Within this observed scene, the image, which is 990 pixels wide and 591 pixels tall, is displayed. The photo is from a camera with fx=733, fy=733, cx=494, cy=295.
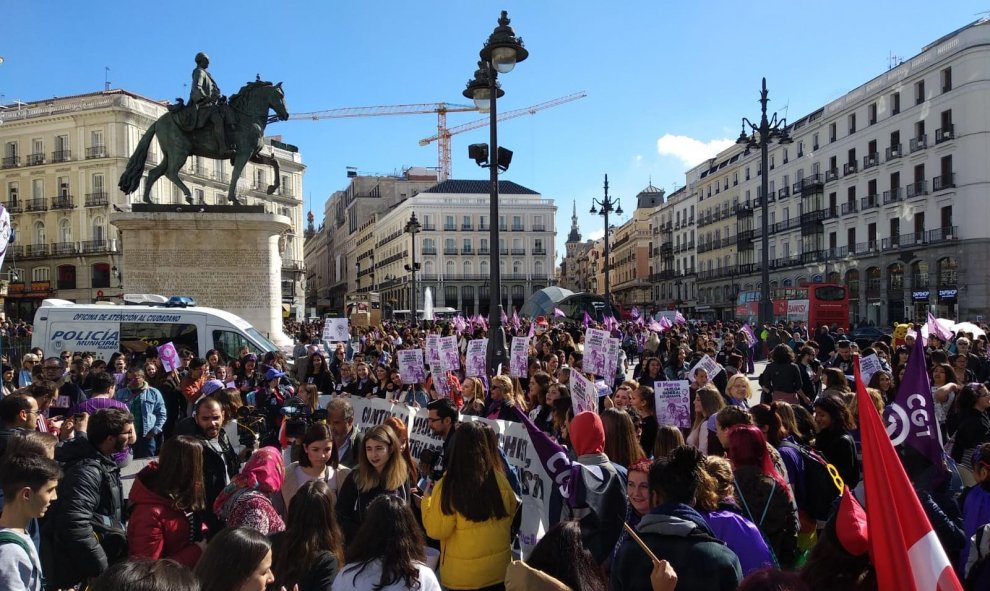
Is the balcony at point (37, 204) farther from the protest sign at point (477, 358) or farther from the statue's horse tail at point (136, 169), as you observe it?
the protest sign at point (477, 358)

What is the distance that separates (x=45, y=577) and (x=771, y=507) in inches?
141

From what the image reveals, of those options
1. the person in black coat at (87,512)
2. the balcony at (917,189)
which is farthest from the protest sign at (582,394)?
the balcony at (917,189)

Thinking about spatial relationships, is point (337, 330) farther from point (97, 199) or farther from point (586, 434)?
point (97, 199)

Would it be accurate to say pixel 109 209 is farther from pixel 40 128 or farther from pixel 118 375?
pixel 118 375

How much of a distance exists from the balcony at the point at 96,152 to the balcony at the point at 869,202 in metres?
52.3

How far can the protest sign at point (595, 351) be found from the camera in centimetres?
995

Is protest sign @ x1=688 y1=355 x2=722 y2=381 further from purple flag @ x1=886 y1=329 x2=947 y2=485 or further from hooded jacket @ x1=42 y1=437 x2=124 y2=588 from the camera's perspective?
hooded jacket @ x1=42 y1=437 x2=124 y2=588

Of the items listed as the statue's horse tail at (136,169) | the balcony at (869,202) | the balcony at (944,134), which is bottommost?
the statue's horse tail at (136,169)

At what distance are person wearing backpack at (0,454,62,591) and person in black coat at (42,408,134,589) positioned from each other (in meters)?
0.37

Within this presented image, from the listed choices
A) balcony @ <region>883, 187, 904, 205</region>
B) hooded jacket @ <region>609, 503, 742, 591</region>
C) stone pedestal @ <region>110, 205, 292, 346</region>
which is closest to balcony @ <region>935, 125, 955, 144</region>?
balcony @ <region>883, 187, 904, 205</region>

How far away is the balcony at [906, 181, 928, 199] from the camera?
146 feet

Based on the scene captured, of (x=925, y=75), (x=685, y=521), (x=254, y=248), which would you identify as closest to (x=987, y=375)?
(x=685, y=521)

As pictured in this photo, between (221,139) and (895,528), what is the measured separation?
17051 mm

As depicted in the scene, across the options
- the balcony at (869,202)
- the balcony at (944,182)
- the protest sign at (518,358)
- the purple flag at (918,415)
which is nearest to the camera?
the purple flag at (918,415)
